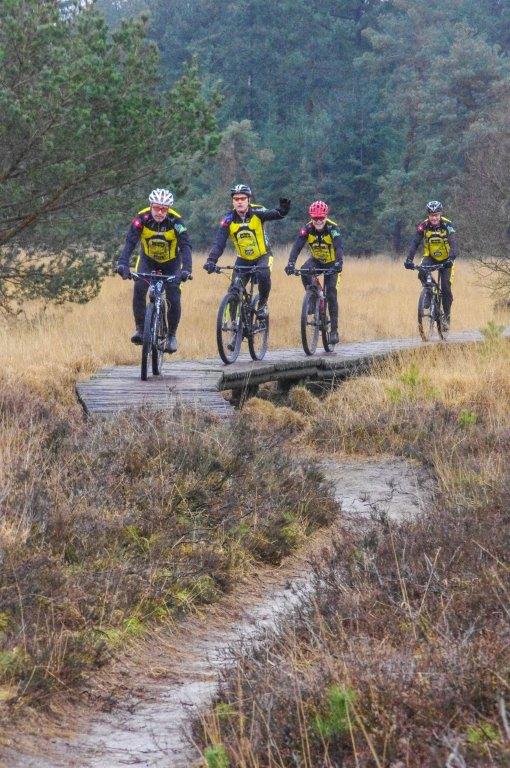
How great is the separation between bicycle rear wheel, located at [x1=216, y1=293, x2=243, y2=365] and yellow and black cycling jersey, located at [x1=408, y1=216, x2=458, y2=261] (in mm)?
5068

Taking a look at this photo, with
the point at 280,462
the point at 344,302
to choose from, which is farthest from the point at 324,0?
the point at 280,462

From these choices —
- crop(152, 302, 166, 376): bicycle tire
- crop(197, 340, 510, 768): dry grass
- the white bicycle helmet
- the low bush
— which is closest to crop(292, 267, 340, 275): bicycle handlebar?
crop(152, 302, 166, 376): bicycle tire

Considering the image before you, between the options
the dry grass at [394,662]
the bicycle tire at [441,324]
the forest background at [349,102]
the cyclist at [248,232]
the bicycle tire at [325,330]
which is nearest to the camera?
the dry grass at [394,662]

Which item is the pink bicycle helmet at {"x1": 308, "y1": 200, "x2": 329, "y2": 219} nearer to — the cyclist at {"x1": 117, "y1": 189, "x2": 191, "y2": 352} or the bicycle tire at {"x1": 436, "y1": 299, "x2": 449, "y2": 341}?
the cyclist at {"x1": 117, "y1": 189, "x2": 191, "y2": 352}

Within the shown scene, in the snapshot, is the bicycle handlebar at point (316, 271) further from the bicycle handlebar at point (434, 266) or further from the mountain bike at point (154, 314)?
the mountain bike at point (154, 314)

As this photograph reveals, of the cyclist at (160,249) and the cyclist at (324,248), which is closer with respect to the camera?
the cyclist at (160,249)

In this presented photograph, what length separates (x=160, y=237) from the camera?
11.8 meters

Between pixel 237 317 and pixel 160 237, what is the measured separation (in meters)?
1.85

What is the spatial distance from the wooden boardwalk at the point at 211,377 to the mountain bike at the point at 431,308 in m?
0.82

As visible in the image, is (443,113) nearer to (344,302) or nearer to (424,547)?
(344,302)

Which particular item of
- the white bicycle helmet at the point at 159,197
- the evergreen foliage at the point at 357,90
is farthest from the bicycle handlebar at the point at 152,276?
the evergreen foliage at the point at 357,90

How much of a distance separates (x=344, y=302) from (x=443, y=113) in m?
22.6

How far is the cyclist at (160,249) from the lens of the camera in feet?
38.2

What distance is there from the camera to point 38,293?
1731 centimetres
